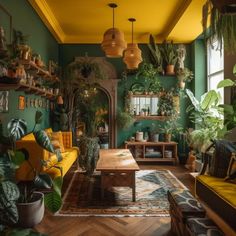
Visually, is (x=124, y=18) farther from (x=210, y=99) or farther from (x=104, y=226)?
(x=104, y=226)

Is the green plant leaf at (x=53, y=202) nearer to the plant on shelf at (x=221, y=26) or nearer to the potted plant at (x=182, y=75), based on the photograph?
the plant on shelf at (x=221, y=26)

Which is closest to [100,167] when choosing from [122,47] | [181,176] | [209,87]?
[122,47]

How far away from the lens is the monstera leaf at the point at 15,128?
Answer: 2525 millimetres

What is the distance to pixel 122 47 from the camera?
410 cm

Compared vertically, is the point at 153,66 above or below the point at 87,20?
below

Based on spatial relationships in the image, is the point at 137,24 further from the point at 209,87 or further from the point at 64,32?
the point at 209,87

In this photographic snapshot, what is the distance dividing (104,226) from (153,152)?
13.1 ft

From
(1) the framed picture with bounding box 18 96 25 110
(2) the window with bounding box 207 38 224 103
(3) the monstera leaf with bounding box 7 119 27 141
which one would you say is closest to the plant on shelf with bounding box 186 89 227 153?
(2) the window with bounding box 207 38 224 103

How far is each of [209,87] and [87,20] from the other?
3.36 metres

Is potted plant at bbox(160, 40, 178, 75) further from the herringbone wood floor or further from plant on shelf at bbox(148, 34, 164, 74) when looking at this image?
the herringbone wood floor

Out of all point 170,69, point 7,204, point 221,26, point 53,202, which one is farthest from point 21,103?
point 170,69

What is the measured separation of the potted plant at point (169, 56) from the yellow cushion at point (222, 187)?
13.6 ft

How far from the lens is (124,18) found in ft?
18.7

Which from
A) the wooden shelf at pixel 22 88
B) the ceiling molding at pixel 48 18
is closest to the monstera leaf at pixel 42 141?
the wooden shelf at pixel 22 88
